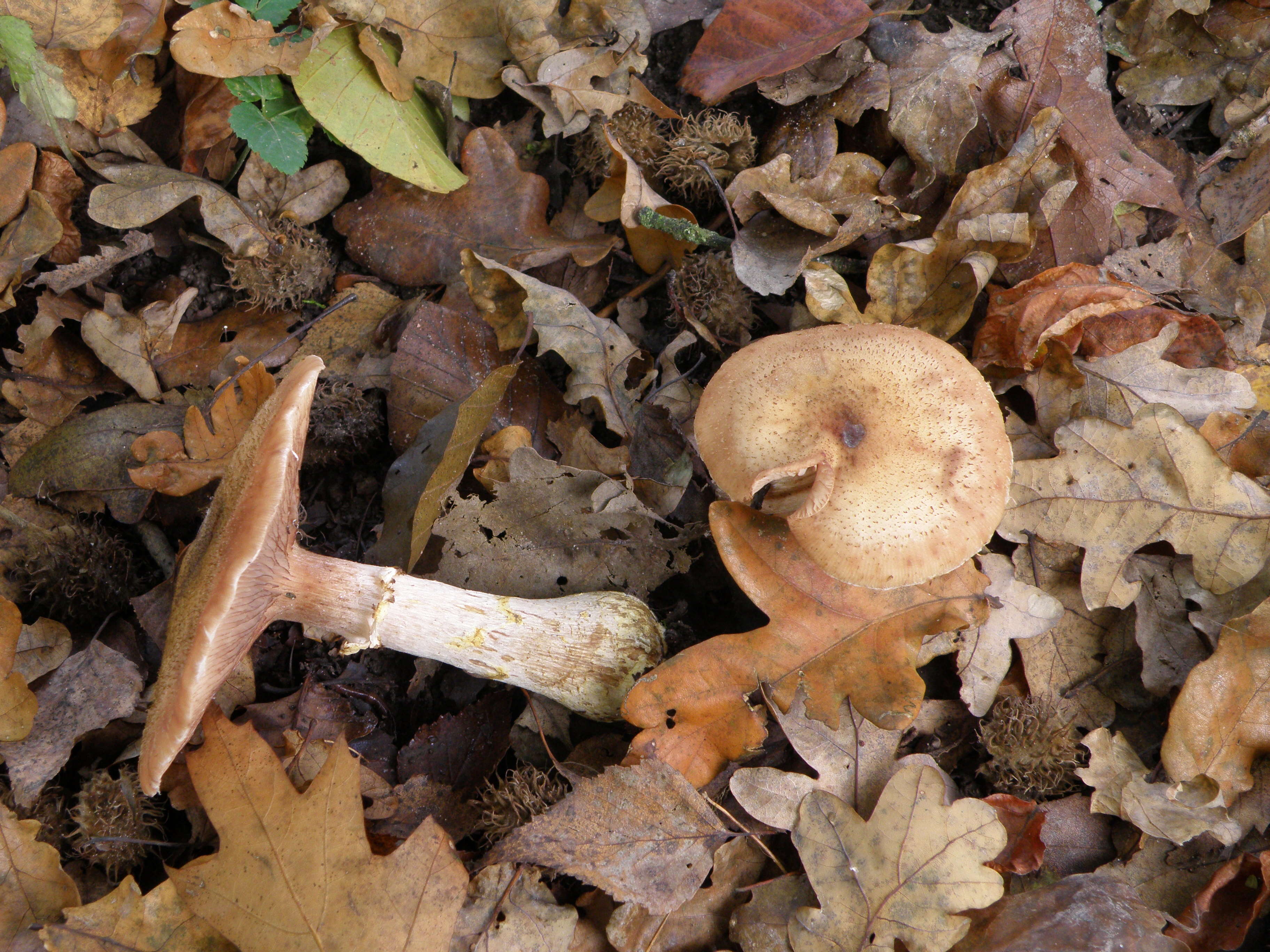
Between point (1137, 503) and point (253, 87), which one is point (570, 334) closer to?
point (253, 87)

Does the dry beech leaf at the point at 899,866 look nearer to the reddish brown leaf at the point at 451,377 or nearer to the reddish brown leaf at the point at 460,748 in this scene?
the reddish brown leaf at the point at 460,748

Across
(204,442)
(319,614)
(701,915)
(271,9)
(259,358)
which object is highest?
(271,9)

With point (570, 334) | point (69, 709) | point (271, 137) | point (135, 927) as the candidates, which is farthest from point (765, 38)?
point (135, 927)

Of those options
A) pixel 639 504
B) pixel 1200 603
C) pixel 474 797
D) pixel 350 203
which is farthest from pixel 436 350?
pixel 1200 603

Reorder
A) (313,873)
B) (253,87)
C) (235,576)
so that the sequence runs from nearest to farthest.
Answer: (235,576) → (313,873) → (253,87)

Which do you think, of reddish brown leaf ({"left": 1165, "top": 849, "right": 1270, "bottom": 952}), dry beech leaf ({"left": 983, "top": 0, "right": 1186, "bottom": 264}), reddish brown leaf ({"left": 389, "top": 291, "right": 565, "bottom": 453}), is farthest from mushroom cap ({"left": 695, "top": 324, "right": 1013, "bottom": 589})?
reddish brown leaf ({"left": 1165, "top": 849, "right": 1270, "bottom": 952})


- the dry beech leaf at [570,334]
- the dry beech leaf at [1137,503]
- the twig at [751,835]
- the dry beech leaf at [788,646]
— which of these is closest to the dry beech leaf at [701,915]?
the twig at [751,835]

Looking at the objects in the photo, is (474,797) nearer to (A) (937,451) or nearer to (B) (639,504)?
(B) (639,504)

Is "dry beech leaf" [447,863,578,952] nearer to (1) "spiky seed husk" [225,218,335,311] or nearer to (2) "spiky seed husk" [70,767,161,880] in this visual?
(2) "spiky seed husk" [70,767,161,880]
